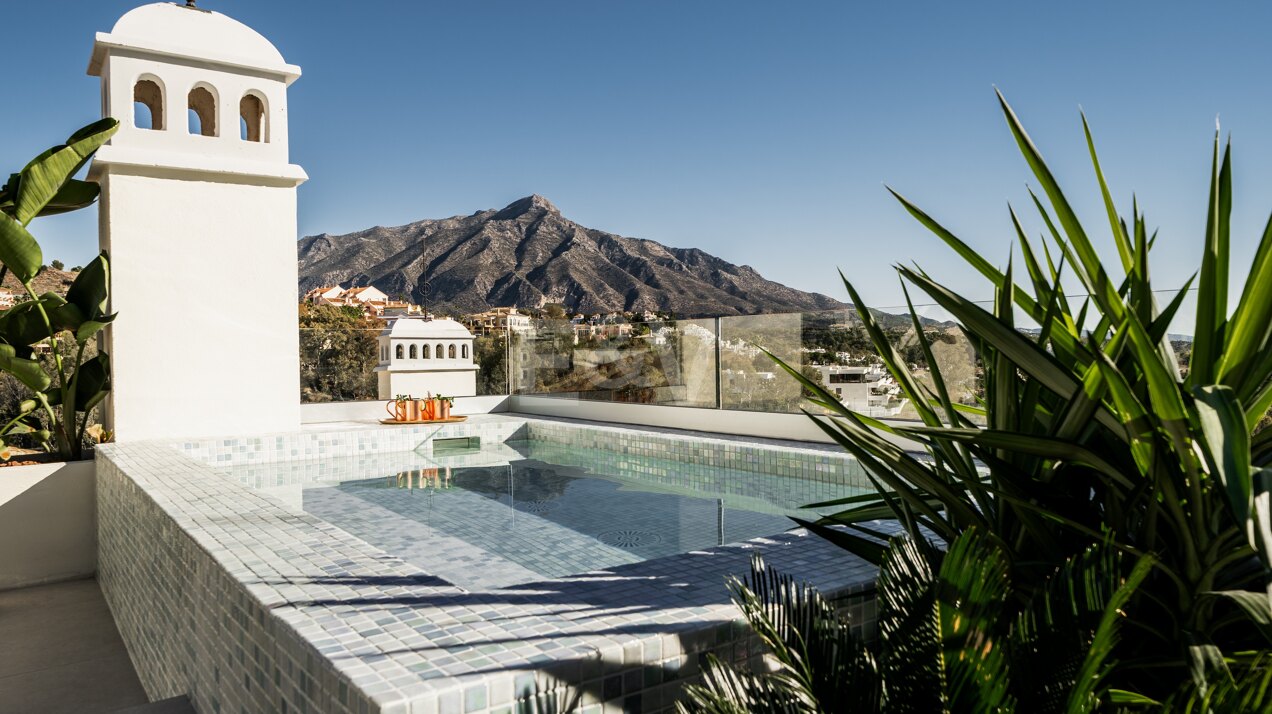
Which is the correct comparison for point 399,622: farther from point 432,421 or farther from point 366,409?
point 366,409

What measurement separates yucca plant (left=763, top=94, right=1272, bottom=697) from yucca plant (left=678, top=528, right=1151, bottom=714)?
15cm

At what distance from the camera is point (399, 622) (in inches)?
77.5

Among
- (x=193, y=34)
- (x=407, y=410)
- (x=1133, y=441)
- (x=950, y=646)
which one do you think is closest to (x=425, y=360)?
(x=407, y=410)

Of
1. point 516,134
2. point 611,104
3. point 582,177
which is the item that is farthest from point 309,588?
point 582,177

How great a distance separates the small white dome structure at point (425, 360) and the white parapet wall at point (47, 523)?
5148mm

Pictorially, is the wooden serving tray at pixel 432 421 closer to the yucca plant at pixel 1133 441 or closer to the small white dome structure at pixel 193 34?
the small white dome structure at pixel 193 34

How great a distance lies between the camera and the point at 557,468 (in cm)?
790

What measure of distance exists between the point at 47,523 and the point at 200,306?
215 cm

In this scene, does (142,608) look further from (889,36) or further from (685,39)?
(685,39)

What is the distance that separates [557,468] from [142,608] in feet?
14.0

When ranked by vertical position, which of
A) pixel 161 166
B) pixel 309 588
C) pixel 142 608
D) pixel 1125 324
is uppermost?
pixel 161 166

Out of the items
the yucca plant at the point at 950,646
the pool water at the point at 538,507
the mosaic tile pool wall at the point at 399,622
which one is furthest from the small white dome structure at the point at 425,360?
the yucca plant at the point at 950,646

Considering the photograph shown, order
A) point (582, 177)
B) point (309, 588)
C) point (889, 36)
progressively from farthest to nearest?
point (582, 177), point (889, 36), point (309, 588)

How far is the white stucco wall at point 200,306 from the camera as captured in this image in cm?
697
